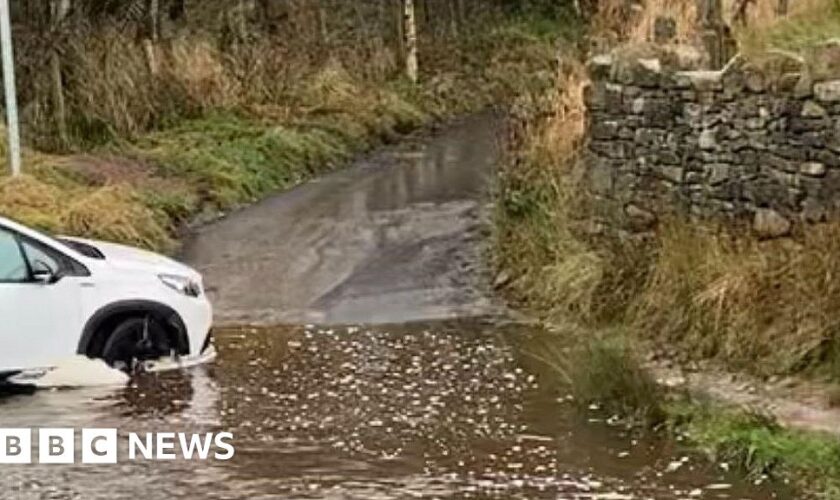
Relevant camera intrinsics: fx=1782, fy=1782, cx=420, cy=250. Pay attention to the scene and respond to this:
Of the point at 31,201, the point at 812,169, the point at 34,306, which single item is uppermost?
the point at 812,169

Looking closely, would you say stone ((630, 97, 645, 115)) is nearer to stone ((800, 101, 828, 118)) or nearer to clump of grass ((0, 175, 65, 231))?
stone ((800, 101, 828, 118))

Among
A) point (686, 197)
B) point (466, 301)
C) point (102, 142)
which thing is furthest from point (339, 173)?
point (686, 197)

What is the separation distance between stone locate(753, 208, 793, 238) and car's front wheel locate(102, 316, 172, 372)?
15.3ft

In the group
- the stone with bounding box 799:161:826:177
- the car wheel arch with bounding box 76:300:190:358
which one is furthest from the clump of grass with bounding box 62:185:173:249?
the stone with bounding box 799:161:826:177

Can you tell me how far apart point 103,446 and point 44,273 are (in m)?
2.34

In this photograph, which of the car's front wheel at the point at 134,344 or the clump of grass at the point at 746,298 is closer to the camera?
the clump of grass at the point at 746,298

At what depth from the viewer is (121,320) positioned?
13188 mm

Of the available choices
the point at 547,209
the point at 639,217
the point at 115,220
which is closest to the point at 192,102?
the point at 115,220

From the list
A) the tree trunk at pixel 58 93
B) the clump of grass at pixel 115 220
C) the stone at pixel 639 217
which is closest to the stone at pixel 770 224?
the stone at pixel 639 217

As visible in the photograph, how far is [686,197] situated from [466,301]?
300cm

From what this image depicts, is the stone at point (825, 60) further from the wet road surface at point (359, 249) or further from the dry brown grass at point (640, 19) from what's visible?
the wet road surface at point (359, 249)

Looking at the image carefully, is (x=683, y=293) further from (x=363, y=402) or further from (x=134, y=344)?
→ (x=134, y=344)

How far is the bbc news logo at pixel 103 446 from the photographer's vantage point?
1050 cm

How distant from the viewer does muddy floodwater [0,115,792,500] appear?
32.5 feet
